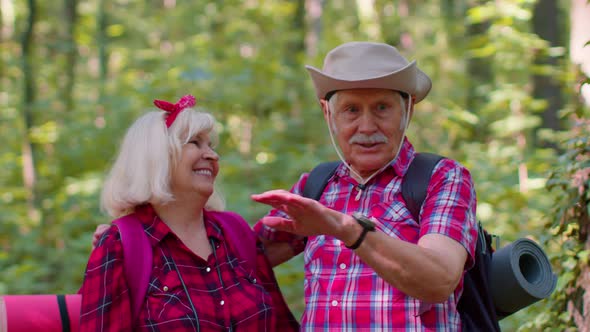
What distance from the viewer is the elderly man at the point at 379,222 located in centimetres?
205

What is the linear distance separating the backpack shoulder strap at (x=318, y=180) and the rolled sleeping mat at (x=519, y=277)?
31.3 inches

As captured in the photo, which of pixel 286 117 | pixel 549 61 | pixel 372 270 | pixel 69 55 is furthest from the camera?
pixel 69 55

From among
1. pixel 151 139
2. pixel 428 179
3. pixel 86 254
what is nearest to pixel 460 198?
A: pixel 428 179

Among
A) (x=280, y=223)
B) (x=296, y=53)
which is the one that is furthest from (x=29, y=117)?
(x=280, y=223)

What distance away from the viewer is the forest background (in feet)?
16.1

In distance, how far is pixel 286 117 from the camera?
30.4ft

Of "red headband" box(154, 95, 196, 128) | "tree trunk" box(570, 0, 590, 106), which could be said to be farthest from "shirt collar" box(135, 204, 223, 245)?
"tree trunk" box(570, 0, 590, 106)

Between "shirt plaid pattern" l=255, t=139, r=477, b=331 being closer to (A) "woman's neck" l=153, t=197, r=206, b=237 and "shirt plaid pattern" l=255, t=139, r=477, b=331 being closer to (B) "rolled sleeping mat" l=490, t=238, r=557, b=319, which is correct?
(B) "rolled sleeping mat" l=490, t=238, r=557, b=319

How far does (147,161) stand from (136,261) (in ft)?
1.56

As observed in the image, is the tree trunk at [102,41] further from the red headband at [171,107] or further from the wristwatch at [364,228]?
the wristwatch at [364,228]

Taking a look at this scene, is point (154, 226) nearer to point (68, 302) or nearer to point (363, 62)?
point (68, 302)

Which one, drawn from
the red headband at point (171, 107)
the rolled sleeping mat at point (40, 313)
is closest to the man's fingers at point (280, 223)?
the red headband at point (171, 107)

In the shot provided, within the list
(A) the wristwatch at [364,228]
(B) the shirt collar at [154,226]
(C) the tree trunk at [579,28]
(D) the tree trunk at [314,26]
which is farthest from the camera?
(D) the tree trunk at [314,26]

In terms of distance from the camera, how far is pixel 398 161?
2.62m
